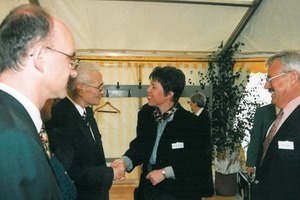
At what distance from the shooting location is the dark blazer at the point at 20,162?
2.51ft

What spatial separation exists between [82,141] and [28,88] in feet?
3.52

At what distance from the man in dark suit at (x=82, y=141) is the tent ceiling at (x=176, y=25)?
2512 mm

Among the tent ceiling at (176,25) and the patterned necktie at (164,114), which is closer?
the patterned necktie at (164,114)

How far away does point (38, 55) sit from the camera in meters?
1.01

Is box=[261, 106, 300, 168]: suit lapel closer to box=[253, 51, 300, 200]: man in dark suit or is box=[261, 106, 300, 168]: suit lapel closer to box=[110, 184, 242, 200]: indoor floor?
box=[253, 51, 300, 200]: man in dark suit

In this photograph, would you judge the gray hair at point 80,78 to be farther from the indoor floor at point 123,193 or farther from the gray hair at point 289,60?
the indoor floor at point 123,193

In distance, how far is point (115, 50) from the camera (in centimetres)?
541

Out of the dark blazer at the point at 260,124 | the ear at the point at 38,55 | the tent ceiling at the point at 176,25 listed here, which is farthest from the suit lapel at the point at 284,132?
the tent ceiling at the point at 176,25

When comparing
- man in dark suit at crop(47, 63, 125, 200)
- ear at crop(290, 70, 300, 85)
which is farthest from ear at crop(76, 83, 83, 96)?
ear at crop(290, 70, 300, 85)

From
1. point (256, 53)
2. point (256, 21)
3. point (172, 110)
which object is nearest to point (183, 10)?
point (256, 21)

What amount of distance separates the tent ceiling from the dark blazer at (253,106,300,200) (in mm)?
2789

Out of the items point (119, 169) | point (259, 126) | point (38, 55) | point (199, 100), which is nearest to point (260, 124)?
point (259, 126)

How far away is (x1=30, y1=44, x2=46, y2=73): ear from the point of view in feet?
3.29

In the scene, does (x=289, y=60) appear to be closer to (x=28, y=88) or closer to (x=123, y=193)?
(x=28, y=88)
